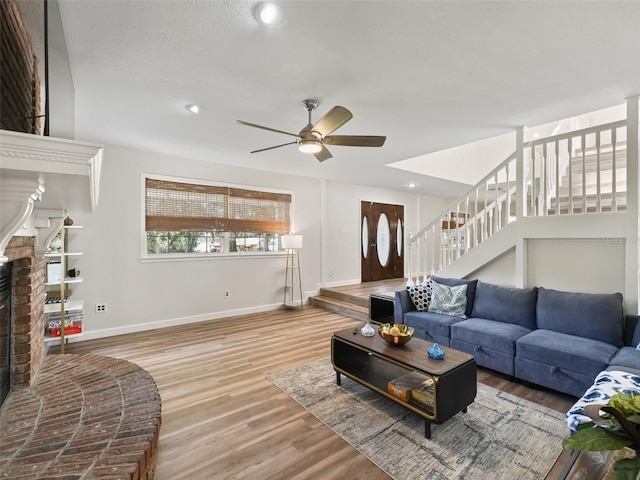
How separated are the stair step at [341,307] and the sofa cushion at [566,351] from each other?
2468mm

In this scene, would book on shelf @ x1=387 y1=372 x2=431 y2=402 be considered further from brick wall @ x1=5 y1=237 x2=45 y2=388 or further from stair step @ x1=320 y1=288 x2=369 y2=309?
stair step @ x1=320 y1=288 x2=369 y2=309

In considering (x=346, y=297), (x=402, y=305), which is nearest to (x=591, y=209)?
(x=402, y=305)

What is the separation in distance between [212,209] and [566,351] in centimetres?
476

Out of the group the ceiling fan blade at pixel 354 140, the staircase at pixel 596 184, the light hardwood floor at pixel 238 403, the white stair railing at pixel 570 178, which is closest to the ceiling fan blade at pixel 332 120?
the ceiling fan blade at pixel 354 140

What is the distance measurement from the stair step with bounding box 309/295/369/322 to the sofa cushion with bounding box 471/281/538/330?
1.82m

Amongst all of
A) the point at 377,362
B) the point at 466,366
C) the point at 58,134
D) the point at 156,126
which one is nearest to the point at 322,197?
the point at 156,126

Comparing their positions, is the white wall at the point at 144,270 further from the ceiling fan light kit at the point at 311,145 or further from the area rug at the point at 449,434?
the ceiling fan light kit at the point at 311,145

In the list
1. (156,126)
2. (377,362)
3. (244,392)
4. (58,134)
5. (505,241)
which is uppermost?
(156,126)

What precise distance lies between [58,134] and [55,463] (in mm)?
1563

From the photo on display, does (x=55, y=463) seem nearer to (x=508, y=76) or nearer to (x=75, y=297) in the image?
(x=75, y=297)

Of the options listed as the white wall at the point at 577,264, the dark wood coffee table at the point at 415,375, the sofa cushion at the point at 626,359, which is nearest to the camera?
the dark wood coffee table at the point at 415,375

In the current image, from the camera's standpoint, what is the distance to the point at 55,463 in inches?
53.4

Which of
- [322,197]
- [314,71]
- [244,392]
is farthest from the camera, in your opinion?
[322,197]

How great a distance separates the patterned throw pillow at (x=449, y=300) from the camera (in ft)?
12.2
